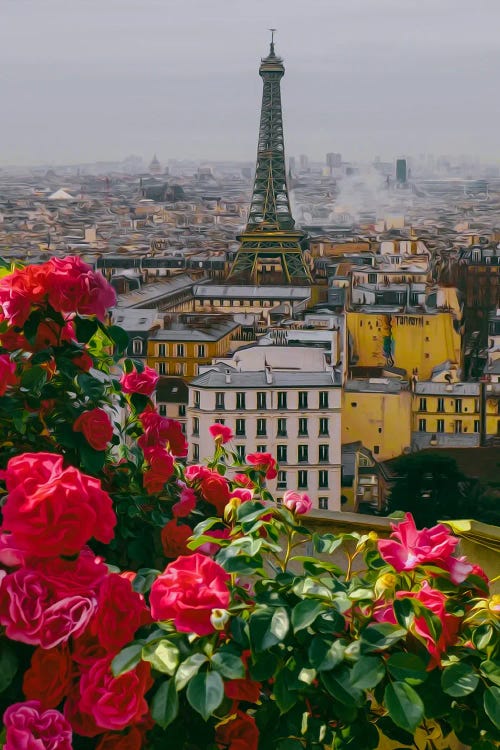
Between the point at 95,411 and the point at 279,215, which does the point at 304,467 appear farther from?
the point at 95,411

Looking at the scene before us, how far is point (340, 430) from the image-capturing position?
4133 mm

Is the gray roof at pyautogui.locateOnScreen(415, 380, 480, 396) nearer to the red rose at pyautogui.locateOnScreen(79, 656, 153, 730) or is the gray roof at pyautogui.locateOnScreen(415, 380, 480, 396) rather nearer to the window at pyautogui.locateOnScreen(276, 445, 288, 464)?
the window at pyautogui.locateOnScreen(276, 445, 288, 464)

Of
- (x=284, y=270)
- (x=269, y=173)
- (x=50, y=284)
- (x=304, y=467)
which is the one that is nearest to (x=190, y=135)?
(x=269, y=173)

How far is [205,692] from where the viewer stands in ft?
1.92

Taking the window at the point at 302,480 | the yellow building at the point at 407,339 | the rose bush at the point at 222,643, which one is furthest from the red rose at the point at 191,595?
the yellow building at the point at 407,339

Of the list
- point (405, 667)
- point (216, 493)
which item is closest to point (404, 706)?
point (405, 667)

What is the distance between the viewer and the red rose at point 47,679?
656 mm

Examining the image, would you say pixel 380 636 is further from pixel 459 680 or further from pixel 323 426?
pixel 323 426

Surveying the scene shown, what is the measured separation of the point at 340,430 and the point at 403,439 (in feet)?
1.25

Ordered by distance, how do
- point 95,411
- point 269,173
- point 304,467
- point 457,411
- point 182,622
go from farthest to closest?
point 457,411, point 269,173, point 304,467, point 95,411, point 182,622

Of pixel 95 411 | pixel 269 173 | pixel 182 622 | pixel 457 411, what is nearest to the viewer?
pixel 182 622

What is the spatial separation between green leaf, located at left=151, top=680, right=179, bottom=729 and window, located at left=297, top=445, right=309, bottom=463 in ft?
11.1

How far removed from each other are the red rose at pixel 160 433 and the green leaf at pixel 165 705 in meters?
0.48

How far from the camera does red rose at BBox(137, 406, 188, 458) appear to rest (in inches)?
42.8
